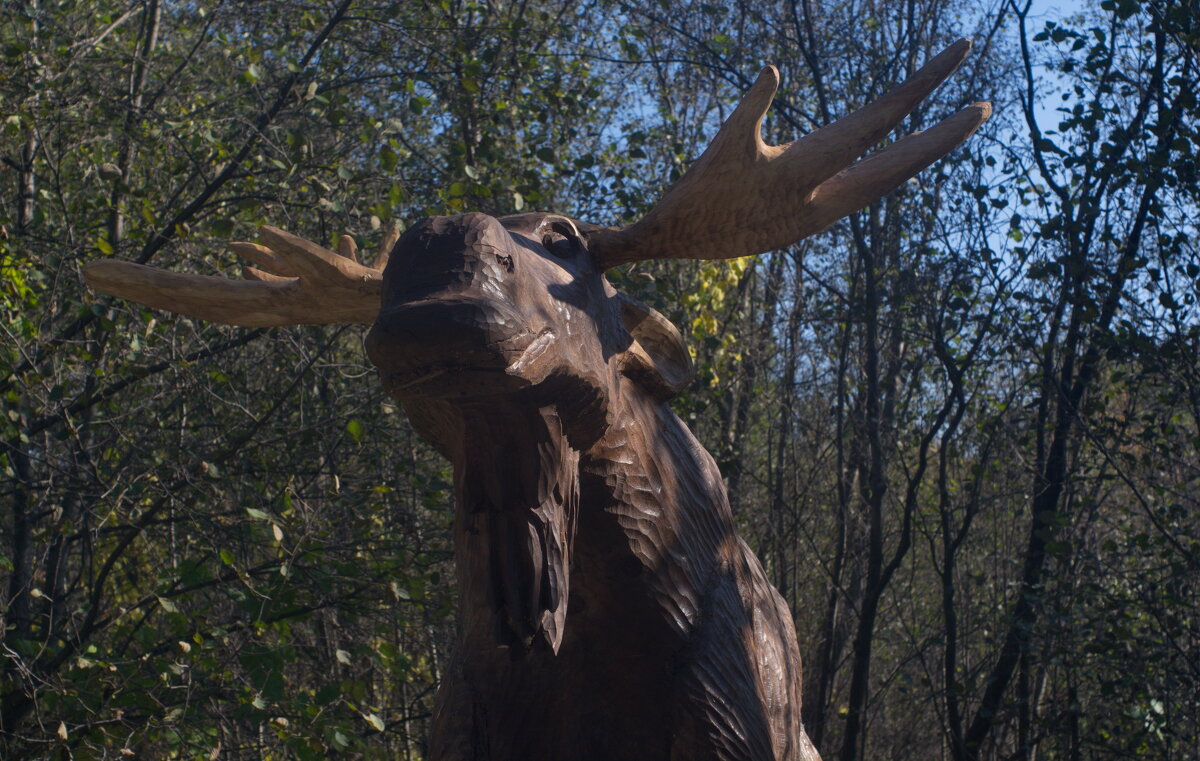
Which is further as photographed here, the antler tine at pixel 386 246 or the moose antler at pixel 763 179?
the antler tine at pixel 386 246

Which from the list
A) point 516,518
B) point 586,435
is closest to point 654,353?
point 586,435

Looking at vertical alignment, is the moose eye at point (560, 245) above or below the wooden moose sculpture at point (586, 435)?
above

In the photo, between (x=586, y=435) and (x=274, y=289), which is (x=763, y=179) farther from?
(x=274, y=289)

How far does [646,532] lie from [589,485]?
0.45ft

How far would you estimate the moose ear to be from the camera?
91.3 inches

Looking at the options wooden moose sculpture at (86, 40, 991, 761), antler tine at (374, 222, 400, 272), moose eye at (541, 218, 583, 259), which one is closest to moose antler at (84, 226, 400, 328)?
wooden moose sculpture at (86, 40, 991, 761)

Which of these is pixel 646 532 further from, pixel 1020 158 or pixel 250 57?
pixel 1020 158

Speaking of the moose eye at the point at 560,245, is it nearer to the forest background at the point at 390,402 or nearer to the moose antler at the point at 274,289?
the moose antler at the point at 274,289

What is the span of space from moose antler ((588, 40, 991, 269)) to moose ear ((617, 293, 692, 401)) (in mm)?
120

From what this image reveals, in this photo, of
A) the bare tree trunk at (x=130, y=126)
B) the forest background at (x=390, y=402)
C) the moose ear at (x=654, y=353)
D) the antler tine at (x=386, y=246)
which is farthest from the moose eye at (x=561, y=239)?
the bare tree trunk at (x=130, y=126)

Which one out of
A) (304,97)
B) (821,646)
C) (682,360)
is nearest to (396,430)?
(304,97)

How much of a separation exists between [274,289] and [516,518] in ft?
2.94

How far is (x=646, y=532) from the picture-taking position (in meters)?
2.15

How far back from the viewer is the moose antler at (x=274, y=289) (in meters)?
2.46
